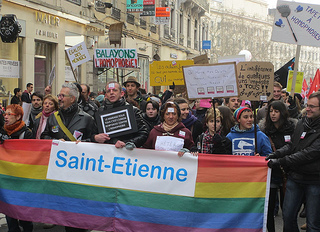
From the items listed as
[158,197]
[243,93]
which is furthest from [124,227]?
[243,93]

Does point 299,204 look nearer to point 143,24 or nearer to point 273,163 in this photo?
point 273,163

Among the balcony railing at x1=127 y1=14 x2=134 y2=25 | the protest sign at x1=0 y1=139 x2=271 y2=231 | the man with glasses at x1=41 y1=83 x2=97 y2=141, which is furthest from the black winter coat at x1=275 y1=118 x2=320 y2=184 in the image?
the balcony railing at x1=127 y1=14 x2=134 y2=25

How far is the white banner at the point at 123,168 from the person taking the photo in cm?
471

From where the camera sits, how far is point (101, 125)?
505 cm

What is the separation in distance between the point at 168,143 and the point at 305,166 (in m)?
1.50

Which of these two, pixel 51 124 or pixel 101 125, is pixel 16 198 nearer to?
pixel 51 124

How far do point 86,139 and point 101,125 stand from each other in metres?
0.32

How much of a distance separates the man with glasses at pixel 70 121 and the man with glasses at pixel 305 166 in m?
2.09

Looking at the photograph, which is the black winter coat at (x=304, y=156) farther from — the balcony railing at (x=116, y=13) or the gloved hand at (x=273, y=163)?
the balcony railing at (x=116, y=13)

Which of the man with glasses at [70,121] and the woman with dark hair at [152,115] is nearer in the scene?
the man with glasses at [70,121]

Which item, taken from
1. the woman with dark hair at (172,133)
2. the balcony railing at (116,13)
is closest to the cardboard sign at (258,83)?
the woman with dark hair at (172,133)

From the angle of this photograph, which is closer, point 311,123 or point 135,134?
point 311,123

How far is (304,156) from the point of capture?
4.34 metres

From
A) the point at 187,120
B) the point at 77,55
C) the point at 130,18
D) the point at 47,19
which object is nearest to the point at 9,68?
the point at 47,19
